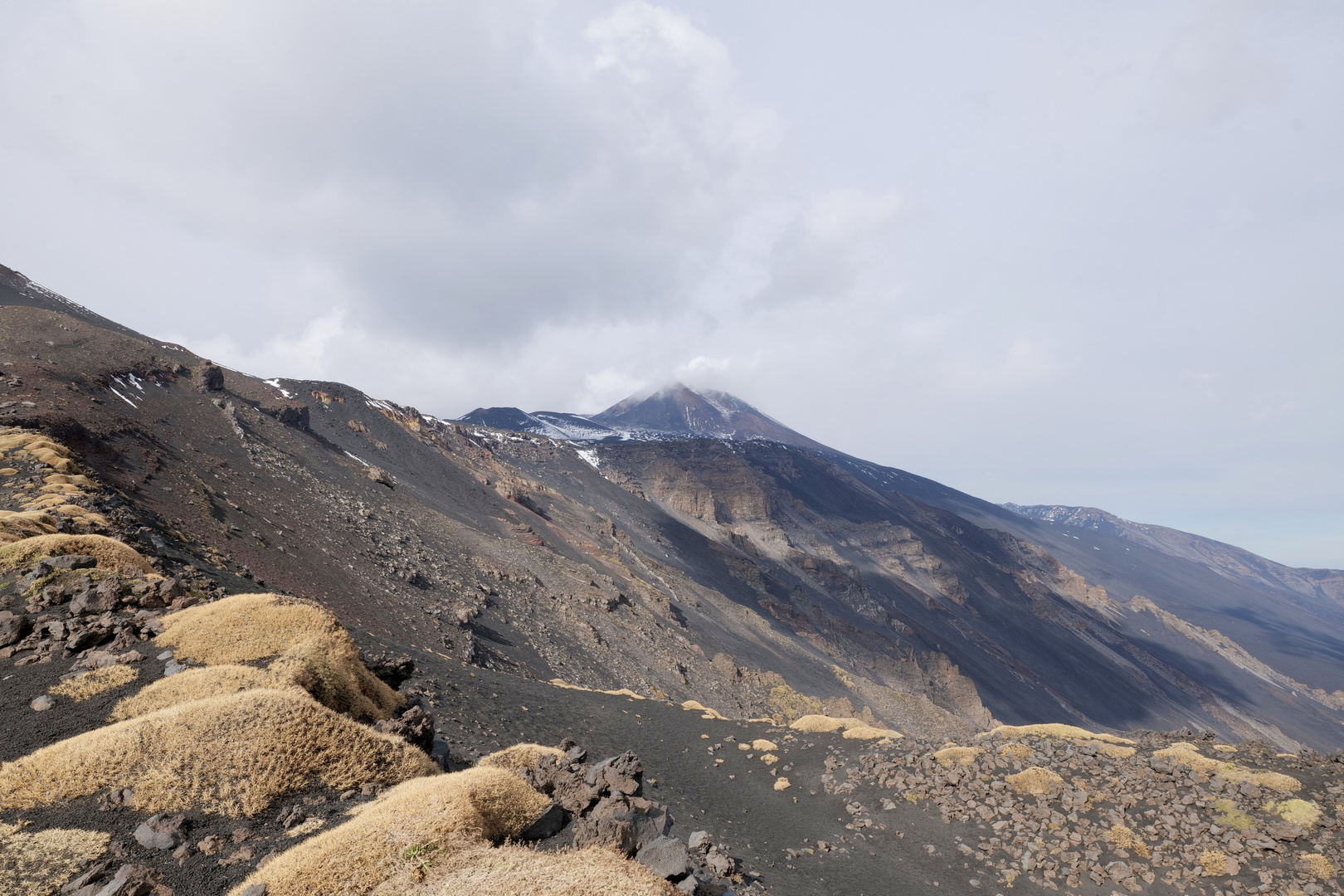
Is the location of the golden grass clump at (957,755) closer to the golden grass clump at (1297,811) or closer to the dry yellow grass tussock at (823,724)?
the dry yellow grass tussock at (823,724)

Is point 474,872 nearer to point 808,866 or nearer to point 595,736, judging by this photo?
point 808,866

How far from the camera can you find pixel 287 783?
9.48 metres

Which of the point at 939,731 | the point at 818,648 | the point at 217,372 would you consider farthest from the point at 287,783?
the point at 818,648

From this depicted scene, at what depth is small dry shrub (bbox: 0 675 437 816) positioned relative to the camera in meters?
8.70

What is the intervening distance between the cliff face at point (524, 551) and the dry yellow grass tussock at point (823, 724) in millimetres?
21569

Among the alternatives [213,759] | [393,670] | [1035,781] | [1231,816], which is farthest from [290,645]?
[1231,816]

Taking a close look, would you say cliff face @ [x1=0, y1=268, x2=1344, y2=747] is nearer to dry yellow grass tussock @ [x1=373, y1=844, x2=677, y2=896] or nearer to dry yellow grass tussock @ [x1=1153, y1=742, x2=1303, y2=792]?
dry yellow grass tussock @ [x1=373, y1=844, x2=677, y2=896]

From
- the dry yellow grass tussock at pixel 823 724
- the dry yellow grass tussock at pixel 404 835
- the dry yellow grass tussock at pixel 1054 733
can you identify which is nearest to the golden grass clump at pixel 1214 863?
Result: the dry yellow grass tussock at pixel 1054 733

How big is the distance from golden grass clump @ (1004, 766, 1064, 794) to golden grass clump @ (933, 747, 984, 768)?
1.55 metres

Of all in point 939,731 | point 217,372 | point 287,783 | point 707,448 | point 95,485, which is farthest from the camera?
point 707,448

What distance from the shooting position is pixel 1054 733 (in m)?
24.5

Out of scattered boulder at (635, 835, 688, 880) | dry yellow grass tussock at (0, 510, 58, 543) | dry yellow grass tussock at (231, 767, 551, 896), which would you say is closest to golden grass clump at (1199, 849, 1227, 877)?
scattered boulder at (635, 835, 688, 880)

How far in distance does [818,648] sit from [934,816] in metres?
89.0

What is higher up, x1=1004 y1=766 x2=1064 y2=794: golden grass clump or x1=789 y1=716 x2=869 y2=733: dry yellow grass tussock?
x1=1004 y1=766 x2=1064 y2=794: golden grass clump
